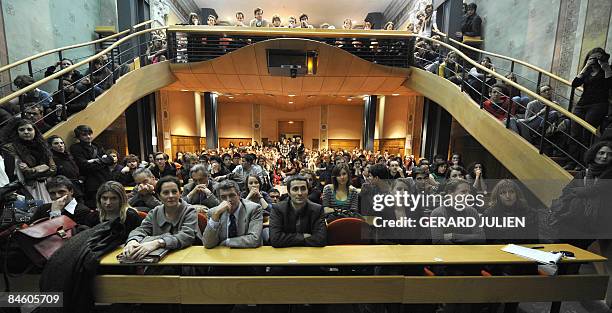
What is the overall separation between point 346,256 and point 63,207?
233 cm

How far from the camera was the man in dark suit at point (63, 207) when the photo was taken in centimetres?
195

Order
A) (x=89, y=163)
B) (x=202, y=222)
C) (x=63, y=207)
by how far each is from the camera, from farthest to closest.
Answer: (x=89, y=163)
(x=202, y=222)
(x=63, y=207)

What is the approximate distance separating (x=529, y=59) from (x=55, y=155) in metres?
8.05

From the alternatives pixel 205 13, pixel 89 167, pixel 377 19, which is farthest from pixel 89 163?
pixel 377 19

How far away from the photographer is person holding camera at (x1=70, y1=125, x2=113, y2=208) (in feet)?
10.1

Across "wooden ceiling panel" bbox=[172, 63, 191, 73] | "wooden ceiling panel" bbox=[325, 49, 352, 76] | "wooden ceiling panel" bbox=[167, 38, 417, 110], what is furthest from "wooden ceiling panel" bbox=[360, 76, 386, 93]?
"wooden ceiling panel" bbox=[172, 63, 191, 73]

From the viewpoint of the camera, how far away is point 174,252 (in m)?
1.73

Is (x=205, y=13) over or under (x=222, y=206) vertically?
over

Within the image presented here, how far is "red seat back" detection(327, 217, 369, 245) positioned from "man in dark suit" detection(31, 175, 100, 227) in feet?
6.78

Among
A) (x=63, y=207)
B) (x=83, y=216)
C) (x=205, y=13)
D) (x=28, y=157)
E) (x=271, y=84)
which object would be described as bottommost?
(x=83, y=216)

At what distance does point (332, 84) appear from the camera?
271 inches

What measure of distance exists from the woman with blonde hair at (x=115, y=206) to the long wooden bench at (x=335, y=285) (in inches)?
9.5

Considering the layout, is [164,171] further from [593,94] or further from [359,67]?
[593,94]

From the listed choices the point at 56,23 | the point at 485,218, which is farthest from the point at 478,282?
A: the point at 56,23
